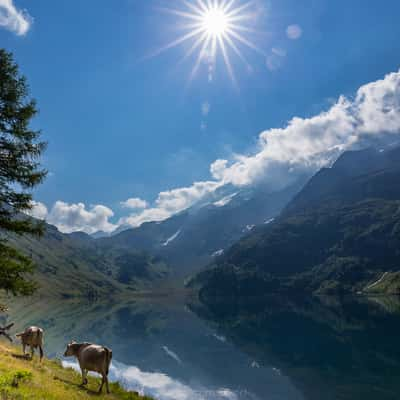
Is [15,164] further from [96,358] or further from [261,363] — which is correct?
[261,363]

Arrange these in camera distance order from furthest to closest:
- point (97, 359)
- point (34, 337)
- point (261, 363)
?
point (261, 363)
point (34, 337)
point (97, 359)

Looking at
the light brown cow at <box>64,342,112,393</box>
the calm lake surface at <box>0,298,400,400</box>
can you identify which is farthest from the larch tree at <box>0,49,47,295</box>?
the calm lake surface at <box>0,298,400,400</box>

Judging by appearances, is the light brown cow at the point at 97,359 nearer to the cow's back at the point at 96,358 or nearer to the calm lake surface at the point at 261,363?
the cow's back at the point at 96,358

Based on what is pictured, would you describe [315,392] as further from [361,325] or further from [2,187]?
[361,325]

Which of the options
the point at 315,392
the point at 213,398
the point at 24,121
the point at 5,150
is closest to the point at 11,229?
the point at 5,150

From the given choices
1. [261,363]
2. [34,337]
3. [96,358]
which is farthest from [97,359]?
[261,363]

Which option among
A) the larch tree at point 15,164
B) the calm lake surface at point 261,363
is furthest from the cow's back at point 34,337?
the calm lake surface at point 261,363

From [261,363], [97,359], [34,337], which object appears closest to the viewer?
[97,359]

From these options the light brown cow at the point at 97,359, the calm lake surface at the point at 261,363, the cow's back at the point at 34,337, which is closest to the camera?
the light brown cow at the point at 97,359

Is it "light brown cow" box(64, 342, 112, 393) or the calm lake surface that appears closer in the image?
"light brown cow" box(64, 342, 112, 393)

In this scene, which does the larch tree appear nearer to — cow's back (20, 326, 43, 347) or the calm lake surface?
cow's back (20, 326, 43, 347)

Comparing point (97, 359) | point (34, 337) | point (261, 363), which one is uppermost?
point (261, 363)

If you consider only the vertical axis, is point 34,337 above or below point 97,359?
below

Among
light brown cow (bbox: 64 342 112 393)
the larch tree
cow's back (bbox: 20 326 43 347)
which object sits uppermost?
the larch tree
